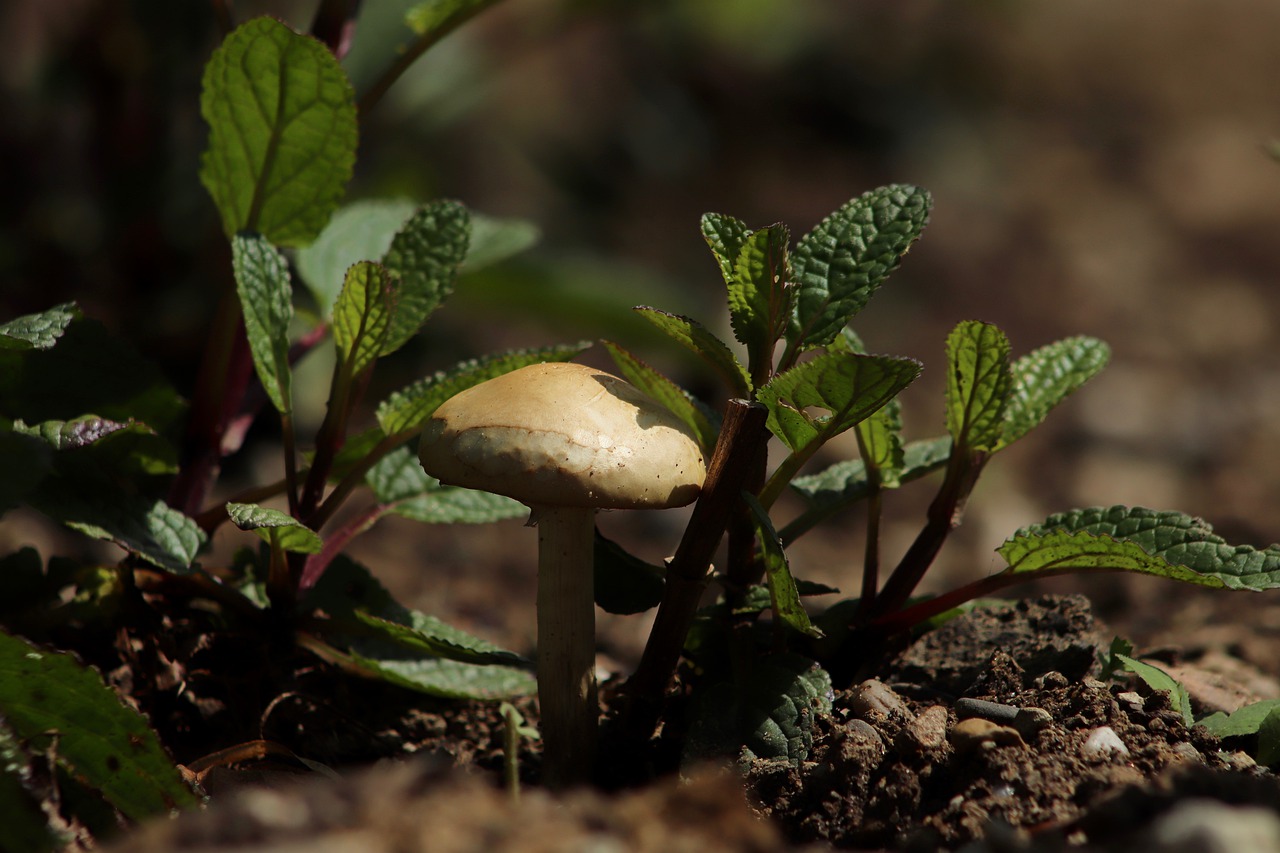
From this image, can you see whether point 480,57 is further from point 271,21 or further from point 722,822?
point 722,822

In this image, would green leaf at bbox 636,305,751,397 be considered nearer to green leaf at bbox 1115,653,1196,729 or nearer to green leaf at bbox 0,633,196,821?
green leaf at bbox 1115,653,1196,729

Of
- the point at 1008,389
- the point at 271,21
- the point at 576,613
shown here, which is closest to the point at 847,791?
the point at 576,613

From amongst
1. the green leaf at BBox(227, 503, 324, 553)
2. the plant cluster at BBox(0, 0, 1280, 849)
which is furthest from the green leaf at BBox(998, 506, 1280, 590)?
the green leaf at BBox(227, 503, 324, 553)

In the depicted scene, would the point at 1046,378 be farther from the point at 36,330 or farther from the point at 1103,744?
the point at 36,330

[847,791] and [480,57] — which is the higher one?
[480,57]

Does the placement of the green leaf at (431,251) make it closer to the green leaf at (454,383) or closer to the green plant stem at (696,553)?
the green leaf at (454,383)

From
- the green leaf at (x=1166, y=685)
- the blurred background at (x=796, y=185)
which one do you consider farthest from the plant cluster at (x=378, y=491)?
the blurred background at (x=796, y=185)
